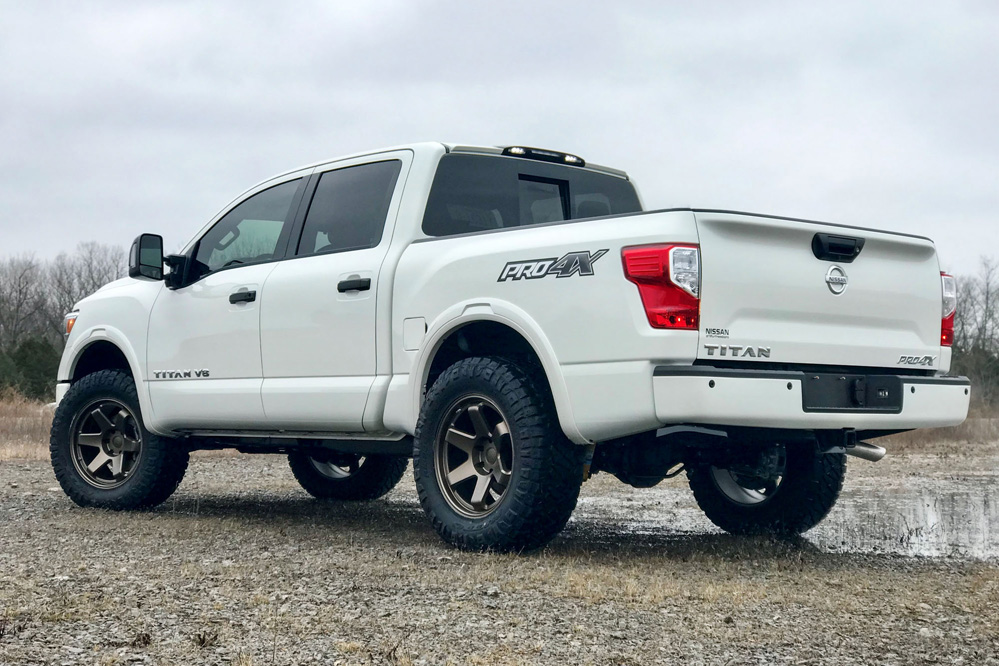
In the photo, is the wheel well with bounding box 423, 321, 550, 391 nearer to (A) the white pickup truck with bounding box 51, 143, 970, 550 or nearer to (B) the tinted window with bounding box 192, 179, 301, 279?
(A) the white pickup truck with bounding box 51, 143, 970, 550

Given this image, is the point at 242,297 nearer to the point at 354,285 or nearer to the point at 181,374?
the point at 181,374

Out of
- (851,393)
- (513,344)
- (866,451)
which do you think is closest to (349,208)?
(513,344)

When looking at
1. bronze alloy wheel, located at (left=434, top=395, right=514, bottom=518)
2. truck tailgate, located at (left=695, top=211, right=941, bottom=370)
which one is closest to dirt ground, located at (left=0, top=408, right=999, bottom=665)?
bronze alloy wheel, located at (left=434, top=395, right=514, bottom=518)

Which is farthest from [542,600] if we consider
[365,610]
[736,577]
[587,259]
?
[587,259]

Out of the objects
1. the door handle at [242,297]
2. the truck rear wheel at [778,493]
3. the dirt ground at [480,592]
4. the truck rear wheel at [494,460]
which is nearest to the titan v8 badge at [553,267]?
the truck rear wheel at [494,460]

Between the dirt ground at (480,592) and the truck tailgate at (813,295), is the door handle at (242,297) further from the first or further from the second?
the truck tailgate at (813,295)

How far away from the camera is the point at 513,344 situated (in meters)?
5.92

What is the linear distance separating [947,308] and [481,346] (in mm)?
2380

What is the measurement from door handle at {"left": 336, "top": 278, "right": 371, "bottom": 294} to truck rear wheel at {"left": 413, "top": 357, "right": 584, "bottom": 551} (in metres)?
0.75

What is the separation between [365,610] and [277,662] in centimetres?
77

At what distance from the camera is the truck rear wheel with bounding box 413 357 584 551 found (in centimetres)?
539

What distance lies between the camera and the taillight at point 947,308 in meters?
6.04

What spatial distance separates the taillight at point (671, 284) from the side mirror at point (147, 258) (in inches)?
149

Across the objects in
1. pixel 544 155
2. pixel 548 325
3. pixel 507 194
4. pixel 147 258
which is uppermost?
pixel 544 155
